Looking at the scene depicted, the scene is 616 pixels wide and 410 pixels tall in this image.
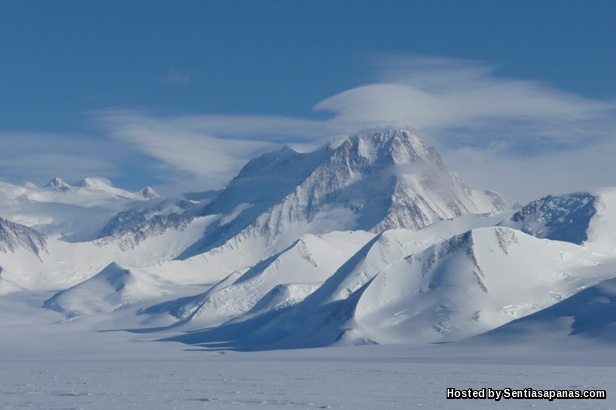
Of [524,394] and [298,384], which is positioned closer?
[524,394]

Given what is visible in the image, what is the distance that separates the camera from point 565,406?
113250mm

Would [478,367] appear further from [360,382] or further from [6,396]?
[6,396]

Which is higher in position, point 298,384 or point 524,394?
point 298,384

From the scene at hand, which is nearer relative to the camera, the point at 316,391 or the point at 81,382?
the point at 316,391

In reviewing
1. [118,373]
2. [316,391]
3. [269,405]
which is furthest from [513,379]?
[118,373]

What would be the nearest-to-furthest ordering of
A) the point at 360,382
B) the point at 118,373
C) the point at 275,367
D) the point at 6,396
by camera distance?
the point at 6,396
the point at 360,382
the point at 118,373
the point at 275,367

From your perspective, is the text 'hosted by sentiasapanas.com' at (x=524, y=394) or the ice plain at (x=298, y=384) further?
the text 'hosted by sentiasapanas.com' at (x=524, y=394)

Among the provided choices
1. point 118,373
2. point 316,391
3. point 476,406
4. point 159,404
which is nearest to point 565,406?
point 476,406

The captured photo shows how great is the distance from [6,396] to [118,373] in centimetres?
5521

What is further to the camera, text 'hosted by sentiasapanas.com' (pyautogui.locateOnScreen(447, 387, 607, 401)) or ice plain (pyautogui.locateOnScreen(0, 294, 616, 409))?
text 'hosted by sentiasapanas.com' (pyautogui.locateOnScreen(447, 387, 607, 401))

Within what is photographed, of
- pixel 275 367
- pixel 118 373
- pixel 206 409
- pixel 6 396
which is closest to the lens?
pixel 206 409

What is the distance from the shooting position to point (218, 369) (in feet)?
622

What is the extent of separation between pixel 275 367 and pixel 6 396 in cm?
7522

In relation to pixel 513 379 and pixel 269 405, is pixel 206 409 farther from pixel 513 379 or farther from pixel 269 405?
pixel 513 379
